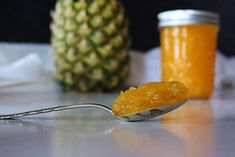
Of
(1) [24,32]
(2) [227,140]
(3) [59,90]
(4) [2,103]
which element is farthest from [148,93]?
(1) [24,32]

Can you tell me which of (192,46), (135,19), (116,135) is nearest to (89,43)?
(192,46)

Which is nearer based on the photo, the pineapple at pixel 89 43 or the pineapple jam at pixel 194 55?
the pineapple jam at pixel 194 55

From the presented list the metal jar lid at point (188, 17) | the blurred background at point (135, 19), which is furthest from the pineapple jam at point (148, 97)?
the blurred background at point (135, 19)

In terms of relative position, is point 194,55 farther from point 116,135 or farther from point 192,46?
point 116,135

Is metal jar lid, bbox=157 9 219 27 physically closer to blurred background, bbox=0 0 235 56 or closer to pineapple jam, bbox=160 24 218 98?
pineapple jam, bbox=160 24 218 98

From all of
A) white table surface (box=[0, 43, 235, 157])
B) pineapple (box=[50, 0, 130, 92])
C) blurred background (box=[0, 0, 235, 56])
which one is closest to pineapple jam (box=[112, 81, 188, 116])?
white table surface (box=[0, 43, 235, 157])

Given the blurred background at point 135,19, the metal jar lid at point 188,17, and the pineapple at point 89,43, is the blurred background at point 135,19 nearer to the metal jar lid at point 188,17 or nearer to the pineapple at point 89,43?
the pineapple at point 89,43
